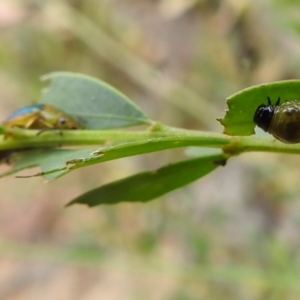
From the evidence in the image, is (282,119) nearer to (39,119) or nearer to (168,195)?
(39,119)

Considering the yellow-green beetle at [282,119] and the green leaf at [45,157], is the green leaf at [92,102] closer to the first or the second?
the green leaf at [45,157]

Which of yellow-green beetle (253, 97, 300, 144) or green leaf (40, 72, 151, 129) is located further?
green leaf (40, 72, 151, 129)

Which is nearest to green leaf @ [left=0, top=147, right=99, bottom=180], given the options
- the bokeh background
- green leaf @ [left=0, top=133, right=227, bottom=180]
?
Result: green leaf @ [left=0, top=133, right=227, bottom=180]

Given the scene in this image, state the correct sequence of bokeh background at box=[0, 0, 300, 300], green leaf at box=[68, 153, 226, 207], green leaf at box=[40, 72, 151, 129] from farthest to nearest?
bokeh background at box=[0, 0, 300, 300] → green leaf at box=[40, 72, 151, 129] → green leaf at box=[68, 153, 226, 207]

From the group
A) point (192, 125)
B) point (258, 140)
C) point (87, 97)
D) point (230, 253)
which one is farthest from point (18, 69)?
point (258, 140)

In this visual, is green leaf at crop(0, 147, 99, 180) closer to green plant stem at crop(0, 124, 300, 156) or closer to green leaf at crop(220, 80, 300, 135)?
green plant stem at crop(0, 124, 300, 156)

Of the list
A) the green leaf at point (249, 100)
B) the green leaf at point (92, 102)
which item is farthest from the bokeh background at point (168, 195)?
the green leaf at point (249, 100)
